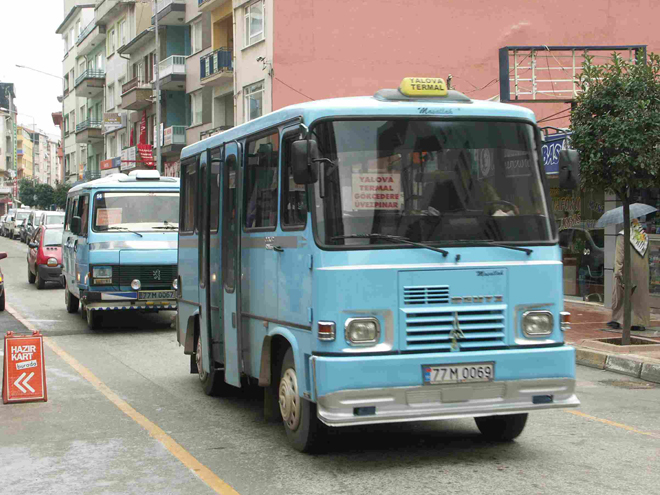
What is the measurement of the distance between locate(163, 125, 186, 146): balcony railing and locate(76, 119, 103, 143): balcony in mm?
22121

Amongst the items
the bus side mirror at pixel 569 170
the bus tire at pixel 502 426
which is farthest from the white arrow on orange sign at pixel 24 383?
the bus side mirror at pixel 569 170

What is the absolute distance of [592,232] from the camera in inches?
774

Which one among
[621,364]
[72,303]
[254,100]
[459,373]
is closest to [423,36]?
[254,100]

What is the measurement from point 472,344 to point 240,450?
2.00 m

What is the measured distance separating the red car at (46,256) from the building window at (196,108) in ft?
59.6

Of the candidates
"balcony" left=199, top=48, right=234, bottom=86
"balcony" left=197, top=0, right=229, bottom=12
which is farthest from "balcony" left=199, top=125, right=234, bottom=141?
"balcony" left=197, top=0, right=229, bottom=12

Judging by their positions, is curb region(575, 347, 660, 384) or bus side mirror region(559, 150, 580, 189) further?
curb region(575, 347, 660, 384)

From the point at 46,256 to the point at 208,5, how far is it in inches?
733

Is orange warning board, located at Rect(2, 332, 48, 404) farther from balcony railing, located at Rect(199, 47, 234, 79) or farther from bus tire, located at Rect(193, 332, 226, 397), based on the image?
balcony railing, located at Rect(199, 47, 234, 79)

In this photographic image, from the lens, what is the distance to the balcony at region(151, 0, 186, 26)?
4478 cm

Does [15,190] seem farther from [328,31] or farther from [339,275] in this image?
[339,275]

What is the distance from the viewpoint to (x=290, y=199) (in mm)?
7016

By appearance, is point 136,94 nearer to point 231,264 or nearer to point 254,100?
point 254,100

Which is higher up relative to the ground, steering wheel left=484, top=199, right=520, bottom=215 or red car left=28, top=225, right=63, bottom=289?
steering wheel left=484, top=199, right=520, bottom=215
